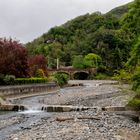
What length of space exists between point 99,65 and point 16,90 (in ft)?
268

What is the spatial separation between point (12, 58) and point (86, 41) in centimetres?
8527

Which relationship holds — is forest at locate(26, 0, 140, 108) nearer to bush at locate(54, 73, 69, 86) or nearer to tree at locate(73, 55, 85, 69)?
tree at locate(73, 55, 85, 69)

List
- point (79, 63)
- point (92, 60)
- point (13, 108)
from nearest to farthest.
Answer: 1. point (13, 108)
2. point (92, 60)
3. point (79, 63)

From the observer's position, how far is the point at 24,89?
184 feet

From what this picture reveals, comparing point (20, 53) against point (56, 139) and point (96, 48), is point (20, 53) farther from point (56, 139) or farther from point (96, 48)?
point (96, 48)

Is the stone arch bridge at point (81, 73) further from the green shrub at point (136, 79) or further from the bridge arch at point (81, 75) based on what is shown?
the green shrub at point (136, 79)

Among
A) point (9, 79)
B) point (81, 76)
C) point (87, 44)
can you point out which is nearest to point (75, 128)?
point (9, 79)

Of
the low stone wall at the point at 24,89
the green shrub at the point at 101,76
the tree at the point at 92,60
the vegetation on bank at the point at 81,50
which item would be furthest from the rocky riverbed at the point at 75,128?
the tree at the point at 92,60

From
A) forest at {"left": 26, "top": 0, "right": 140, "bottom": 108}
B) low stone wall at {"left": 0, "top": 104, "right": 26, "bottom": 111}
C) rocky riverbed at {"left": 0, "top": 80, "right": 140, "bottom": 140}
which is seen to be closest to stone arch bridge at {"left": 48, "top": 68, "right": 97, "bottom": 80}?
forest at {"left": 26, "top": 0, "right": 140, "bottom": 108}

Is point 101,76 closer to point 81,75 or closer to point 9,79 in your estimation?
point 81,75

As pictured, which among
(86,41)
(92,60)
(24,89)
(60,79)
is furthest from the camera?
(86,41)

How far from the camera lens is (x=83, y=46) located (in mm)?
145875

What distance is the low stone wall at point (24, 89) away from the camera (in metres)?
51.0

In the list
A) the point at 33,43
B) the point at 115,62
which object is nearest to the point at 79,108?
the point at 115,62
